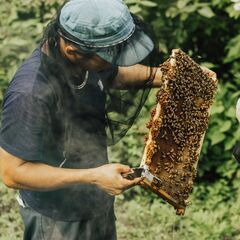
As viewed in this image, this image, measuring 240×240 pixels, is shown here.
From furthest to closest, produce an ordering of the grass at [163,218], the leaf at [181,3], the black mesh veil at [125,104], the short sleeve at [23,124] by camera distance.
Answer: the leaf at [181,3], the grass at [163,218], the black mesh veil at [125,104], the short sleeve at [23,124]

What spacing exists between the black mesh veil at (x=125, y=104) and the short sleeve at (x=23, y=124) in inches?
18.9

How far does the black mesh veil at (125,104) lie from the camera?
9.36 ft

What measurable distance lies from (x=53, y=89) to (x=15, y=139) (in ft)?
0.85

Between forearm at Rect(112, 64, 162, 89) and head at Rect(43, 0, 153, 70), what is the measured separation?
325 millimetres

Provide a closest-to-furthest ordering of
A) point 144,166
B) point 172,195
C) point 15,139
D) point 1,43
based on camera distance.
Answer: point 15,139 < point 144,166 < point 172,195 < point 1,43

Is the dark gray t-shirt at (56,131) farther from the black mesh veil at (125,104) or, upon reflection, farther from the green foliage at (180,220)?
the green foliage at (180,220)

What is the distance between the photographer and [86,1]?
2465 millimetres

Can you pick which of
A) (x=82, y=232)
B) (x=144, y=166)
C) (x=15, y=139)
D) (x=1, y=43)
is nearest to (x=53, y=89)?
(x=15, y=139)

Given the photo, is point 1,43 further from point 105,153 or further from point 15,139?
point 15,139

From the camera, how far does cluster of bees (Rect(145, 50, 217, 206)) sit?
9.04 feet

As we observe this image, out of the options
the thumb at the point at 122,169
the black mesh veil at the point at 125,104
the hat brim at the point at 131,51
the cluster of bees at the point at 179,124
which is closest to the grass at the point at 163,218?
the cluster of bees at the point at 179,124

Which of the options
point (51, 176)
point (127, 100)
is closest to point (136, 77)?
point (127, 100)

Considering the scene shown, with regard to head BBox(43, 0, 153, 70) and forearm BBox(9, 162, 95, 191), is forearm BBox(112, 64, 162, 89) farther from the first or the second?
forearm BBox(9, 162, 95, 191)

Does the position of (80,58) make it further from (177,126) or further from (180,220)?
(180,220)
